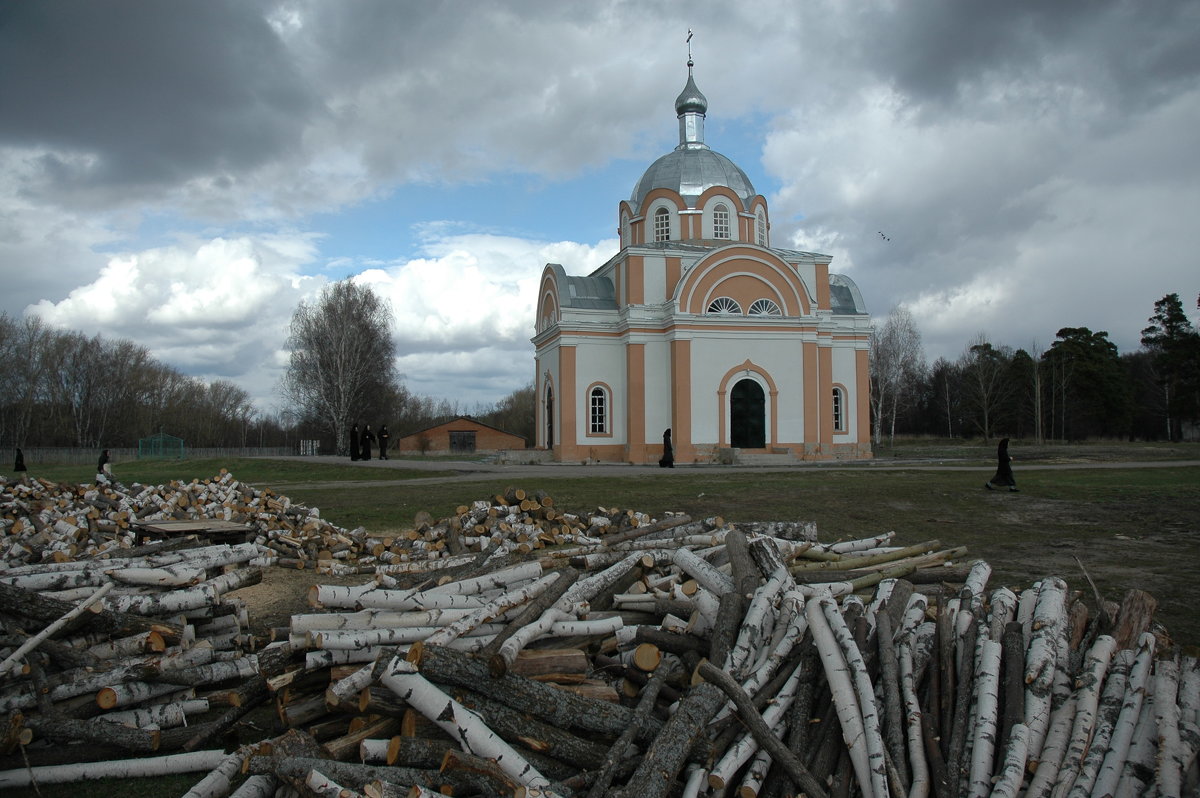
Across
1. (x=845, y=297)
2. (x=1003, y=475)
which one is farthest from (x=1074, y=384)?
(x=1003, y=475)

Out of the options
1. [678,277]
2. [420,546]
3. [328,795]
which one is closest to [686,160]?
[678,277]

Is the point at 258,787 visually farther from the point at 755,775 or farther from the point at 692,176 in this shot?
the point at 692,176

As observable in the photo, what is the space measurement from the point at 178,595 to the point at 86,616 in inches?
27.7

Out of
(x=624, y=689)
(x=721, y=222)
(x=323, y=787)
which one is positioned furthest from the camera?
(x=721, y=222)

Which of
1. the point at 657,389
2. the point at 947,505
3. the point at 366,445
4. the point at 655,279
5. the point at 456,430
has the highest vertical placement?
the point at 655,279

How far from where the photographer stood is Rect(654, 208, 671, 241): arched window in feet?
109

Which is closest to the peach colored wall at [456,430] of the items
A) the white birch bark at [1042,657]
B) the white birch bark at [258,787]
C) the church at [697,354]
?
the church at [697,354]

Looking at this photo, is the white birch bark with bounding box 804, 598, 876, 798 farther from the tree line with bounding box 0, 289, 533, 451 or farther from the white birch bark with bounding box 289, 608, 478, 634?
the tree line with bounding box 0, 289, 533, 451

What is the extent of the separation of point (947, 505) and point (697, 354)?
15.2 m

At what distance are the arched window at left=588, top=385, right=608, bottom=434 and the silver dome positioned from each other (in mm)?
7795

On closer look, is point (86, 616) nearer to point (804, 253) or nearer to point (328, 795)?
point (328, 795)

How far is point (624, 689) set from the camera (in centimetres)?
512

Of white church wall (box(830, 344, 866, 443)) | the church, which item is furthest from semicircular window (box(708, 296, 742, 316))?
white church wall (box(830, 344, 866, 443))

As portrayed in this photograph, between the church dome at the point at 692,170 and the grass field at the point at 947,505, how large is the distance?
13708 mm
